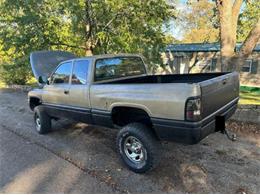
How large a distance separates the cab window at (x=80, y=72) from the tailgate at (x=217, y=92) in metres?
2.43

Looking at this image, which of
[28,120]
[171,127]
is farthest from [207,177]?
[28,120]

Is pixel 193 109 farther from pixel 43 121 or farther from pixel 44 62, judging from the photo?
pixel 44 62

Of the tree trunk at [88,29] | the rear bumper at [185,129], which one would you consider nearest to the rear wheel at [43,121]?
the rear bumper at [185,129]

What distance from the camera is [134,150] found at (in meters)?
4.49

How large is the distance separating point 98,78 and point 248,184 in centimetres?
312

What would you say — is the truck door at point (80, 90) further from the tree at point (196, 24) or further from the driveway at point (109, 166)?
the tree at point (196, 24)

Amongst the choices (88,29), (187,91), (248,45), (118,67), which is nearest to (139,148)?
(187,91)

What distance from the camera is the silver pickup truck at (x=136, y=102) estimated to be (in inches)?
145

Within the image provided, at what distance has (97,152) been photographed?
5.29 m

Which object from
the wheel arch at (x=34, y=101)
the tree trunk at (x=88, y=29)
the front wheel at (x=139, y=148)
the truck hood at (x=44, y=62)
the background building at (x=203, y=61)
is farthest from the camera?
the background building at (x=203, y=61)

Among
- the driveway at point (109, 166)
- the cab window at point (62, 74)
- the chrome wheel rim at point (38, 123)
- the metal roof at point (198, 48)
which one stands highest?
the metal roof at point (198, 48)

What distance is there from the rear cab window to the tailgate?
2131mm

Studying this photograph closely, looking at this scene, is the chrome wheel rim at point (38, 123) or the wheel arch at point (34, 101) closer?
the chrome wheel rim at point (38, 123)

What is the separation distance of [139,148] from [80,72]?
2024 millimetres
